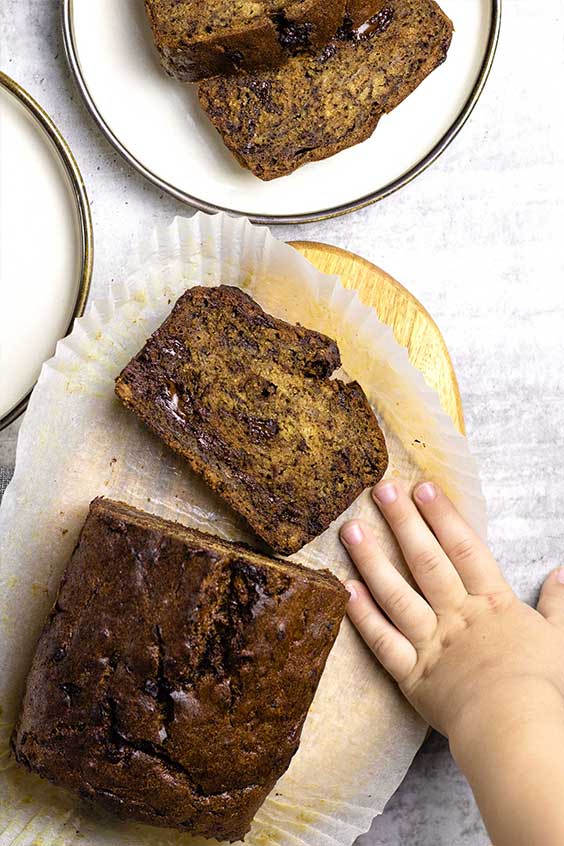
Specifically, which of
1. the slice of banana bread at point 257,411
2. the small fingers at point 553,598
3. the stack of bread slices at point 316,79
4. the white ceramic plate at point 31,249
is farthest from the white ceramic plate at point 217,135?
the small fingers at point 553,598

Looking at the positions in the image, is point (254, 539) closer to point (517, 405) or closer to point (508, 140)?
point (517, 405)

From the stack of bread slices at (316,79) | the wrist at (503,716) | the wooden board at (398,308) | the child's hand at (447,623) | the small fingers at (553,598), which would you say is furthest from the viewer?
the small fingers at (553,598)

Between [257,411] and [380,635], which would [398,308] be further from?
[380,635]

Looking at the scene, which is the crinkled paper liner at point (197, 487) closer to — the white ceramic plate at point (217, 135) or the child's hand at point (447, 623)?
the child's hand at point (447, 623)

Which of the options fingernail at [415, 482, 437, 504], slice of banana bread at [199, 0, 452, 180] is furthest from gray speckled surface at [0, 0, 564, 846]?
fingernail at [415, 482, 437, 504]

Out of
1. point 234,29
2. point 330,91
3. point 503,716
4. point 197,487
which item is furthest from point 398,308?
point 503,716

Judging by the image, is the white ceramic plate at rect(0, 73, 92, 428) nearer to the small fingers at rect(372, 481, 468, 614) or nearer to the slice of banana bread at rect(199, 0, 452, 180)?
the slice of banana bread at rect(199, 0, 452, 180)

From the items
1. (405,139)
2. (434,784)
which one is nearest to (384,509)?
(434,784)
